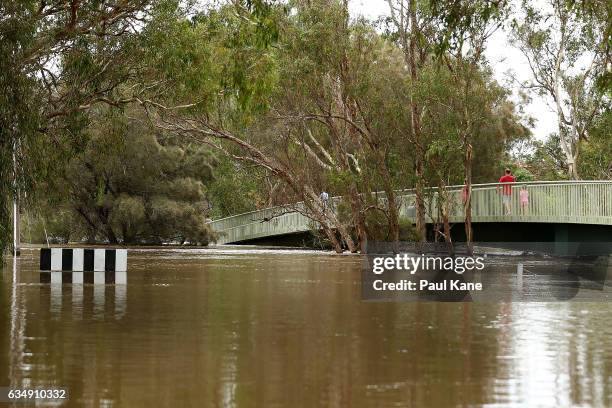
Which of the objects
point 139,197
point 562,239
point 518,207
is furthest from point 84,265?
point 139,197

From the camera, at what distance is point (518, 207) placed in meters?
41.1

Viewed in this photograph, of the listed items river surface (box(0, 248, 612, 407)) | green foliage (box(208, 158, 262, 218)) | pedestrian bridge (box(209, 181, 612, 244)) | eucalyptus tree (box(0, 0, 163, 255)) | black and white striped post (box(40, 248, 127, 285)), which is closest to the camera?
river surface (box(0, 248, 612, 407))

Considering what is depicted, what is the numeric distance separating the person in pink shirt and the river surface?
25750 millimetres

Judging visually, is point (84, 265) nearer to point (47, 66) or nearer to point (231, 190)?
point (47, 66)

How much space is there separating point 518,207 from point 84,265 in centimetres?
2388

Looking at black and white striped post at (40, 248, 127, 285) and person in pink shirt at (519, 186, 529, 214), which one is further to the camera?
person in pink shirt at (519, 186, 529, 214)

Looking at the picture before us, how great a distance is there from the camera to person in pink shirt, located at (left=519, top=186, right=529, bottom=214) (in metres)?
40.3

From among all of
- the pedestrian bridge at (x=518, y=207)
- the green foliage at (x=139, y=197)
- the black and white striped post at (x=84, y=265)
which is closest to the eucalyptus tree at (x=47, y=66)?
the black and white striped post at (x=84, y=265)

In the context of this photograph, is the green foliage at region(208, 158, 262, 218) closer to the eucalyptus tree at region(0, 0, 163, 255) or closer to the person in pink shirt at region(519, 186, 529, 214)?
the person in pink shirt at region(519, 186, 529, 214)

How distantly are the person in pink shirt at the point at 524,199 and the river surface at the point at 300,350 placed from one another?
25.7 m

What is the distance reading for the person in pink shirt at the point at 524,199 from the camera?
132 feet

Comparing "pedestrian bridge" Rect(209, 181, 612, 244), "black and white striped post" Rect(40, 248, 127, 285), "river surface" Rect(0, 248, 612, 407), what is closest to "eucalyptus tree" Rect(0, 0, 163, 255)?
"black and white striped post" Rect(40, 248, 127, 285)

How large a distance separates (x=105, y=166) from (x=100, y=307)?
42301 millimetres

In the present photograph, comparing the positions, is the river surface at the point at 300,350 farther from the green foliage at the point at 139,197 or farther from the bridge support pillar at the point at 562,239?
the green foliage at the point at 139,197
